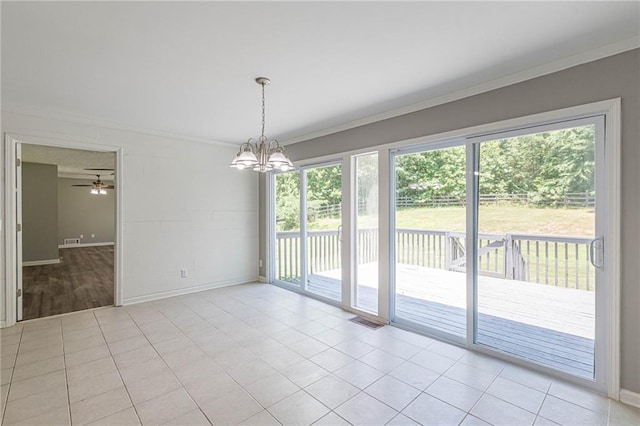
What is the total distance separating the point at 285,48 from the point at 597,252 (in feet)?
9.10

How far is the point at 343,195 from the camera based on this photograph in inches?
160

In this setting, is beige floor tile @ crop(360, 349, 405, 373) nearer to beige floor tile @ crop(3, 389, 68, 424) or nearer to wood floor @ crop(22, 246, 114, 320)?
beige floor tile @ crop(3, 389, 68, 424)

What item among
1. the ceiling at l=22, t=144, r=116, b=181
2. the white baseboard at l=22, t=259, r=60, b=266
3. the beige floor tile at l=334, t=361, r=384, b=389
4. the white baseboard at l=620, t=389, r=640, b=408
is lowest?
the beige floor tile at l=334, t=361, r=384, b=389

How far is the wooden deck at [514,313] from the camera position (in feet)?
7.94

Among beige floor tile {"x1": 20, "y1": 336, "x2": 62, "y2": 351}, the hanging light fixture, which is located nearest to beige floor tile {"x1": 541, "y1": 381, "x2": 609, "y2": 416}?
the hanging light fixture

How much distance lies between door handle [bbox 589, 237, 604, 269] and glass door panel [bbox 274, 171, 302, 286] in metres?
3.52

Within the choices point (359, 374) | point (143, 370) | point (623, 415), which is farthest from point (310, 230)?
point (623, 415)

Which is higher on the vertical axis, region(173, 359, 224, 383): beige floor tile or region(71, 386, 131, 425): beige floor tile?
region(173, 359, 224, 383): beige floor tile

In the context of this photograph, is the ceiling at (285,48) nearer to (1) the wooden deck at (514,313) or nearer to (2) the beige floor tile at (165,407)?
(1) the wooden deck at (514,313)

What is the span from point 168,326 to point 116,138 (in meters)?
2.64

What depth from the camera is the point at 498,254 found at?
280 centimetres

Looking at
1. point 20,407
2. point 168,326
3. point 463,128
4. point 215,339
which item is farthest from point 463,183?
point 20,407

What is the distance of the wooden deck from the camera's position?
2.42 metres

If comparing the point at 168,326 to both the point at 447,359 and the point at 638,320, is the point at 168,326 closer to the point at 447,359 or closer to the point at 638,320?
the point at 447,359
